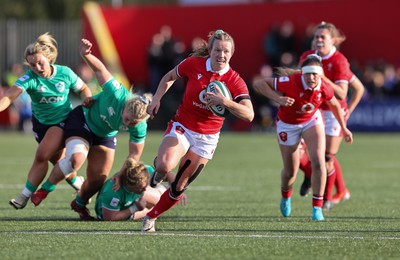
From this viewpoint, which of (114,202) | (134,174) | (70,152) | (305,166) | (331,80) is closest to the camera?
(134,174)

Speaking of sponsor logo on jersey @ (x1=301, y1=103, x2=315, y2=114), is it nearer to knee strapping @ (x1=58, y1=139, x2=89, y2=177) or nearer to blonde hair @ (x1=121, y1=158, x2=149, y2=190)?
blonde hair @ (x1=121, y1=158, x2=149, y2=190)

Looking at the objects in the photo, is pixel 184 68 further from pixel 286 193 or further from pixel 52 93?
pixel 286 193

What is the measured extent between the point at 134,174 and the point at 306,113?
198cm

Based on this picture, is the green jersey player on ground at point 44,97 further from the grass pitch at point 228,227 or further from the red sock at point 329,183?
the red sock at point 329,183

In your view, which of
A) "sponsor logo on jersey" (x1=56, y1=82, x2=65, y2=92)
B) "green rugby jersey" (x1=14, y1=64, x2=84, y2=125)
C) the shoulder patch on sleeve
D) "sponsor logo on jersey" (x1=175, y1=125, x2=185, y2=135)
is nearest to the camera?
"sponsor logo on jersey" (x1=175, y1=125, x2=185, y2=135)

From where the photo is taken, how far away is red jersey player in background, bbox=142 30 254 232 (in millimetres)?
8109


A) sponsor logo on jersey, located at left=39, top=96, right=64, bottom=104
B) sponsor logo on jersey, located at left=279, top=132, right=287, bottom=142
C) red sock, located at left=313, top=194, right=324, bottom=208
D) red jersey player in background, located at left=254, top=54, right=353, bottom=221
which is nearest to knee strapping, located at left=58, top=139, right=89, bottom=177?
sponsor logo on jersey, located at left=39, top=96, right=64, bottom=104

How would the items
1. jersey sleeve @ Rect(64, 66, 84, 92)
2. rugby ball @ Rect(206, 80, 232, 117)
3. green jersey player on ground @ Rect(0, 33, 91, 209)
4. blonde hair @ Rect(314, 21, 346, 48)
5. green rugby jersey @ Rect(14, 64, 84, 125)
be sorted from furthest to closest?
1. blonde hair @ Rect(314, 21, 346, 48)
2. jersey sleeve @ Rect(64, 66, 84, 92)
3. green rugby jersey @ Rect(14, 64, 84, 125)
4. green jersey player on ground @ Rect(0, 33, 91, 209)
5. rugby ball @ Rect(206, 80, 232, 117)

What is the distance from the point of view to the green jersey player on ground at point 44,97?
9.26m

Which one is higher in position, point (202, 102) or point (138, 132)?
point (202, 102)

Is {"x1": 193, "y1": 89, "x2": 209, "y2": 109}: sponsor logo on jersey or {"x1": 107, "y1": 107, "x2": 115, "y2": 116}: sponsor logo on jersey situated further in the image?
{"x1": 107, "y1": 107, "x2": 115, "y2": 116}: sponsor logo on jersey

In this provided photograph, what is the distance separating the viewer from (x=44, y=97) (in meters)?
9.47

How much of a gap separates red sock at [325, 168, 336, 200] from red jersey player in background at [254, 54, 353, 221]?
956mm

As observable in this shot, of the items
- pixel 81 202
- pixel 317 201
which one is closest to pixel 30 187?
pixel 81 202
